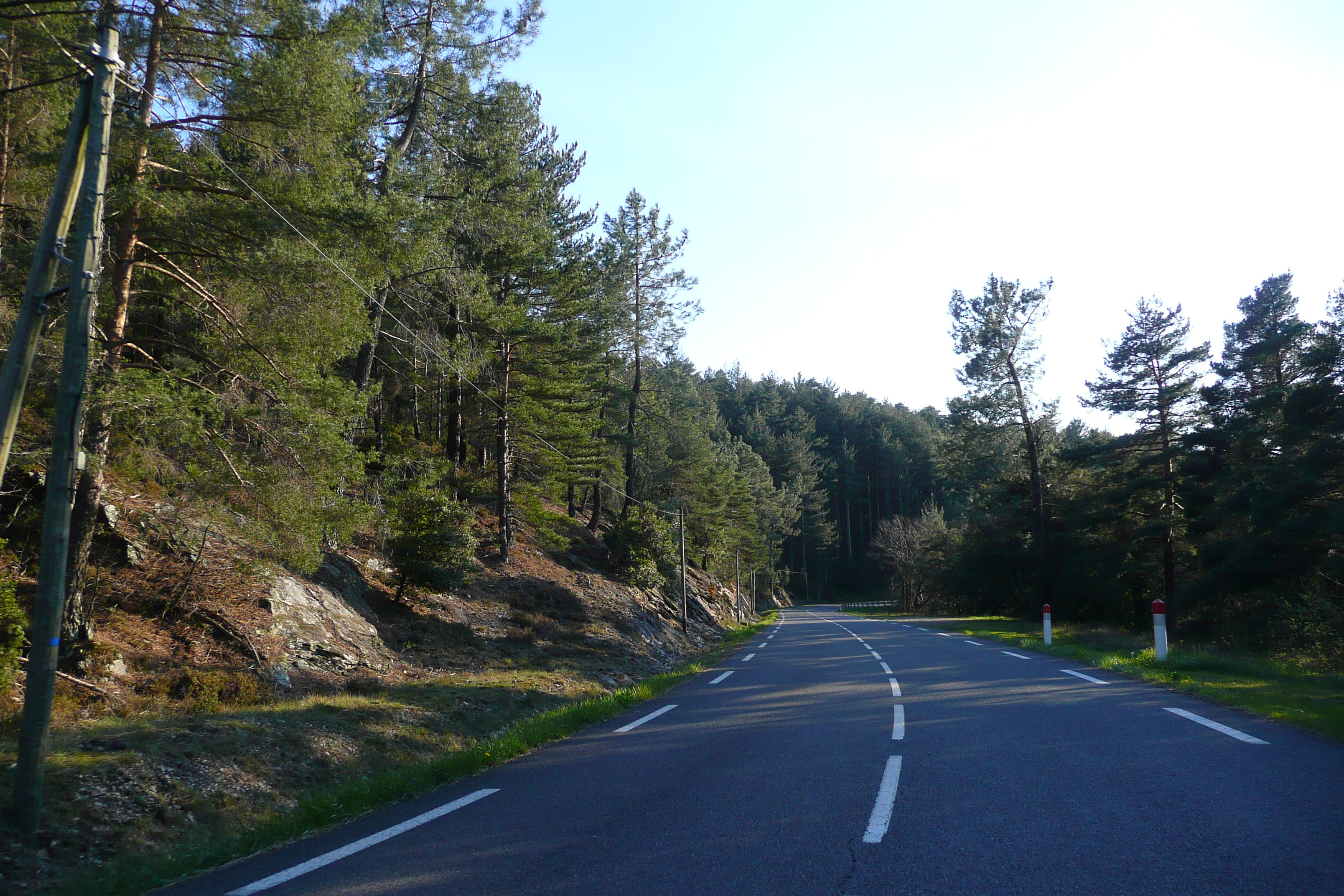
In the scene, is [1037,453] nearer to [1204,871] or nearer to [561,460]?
[561,460]

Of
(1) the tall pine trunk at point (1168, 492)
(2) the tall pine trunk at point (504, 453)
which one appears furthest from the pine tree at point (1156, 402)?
(2) the tall pine trunk at point (504, 453)

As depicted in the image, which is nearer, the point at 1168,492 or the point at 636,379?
the point at 1168,492

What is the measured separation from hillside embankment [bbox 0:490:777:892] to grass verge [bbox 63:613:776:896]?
15 centimetres

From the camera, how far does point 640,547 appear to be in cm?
3156

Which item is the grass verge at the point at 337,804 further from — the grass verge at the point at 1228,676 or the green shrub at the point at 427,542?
the grass verge at the point at 1228,676

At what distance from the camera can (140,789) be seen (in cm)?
586

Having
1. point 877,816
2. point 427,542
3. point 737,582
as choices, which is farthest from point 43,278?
point 737,582

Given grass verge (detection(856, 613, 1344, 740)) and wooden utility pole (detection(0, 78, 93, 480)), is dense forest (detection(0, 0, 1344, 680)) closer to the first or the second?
wooden utility pole (detection(0, 78, 93, 480))

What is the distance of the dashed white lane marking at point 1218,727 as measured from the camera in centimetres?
685

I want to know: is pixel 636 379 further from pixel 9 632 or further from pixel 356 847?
pixel 356 847

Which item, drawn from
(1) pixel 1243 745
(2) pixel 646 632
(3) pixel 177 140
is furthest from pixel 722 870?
(2) pixel 646 632

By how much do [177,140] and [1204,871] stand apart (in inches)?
488

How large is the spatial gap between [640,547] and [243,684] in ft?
71.7

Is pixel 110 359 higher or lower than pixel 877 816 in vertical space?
higher
